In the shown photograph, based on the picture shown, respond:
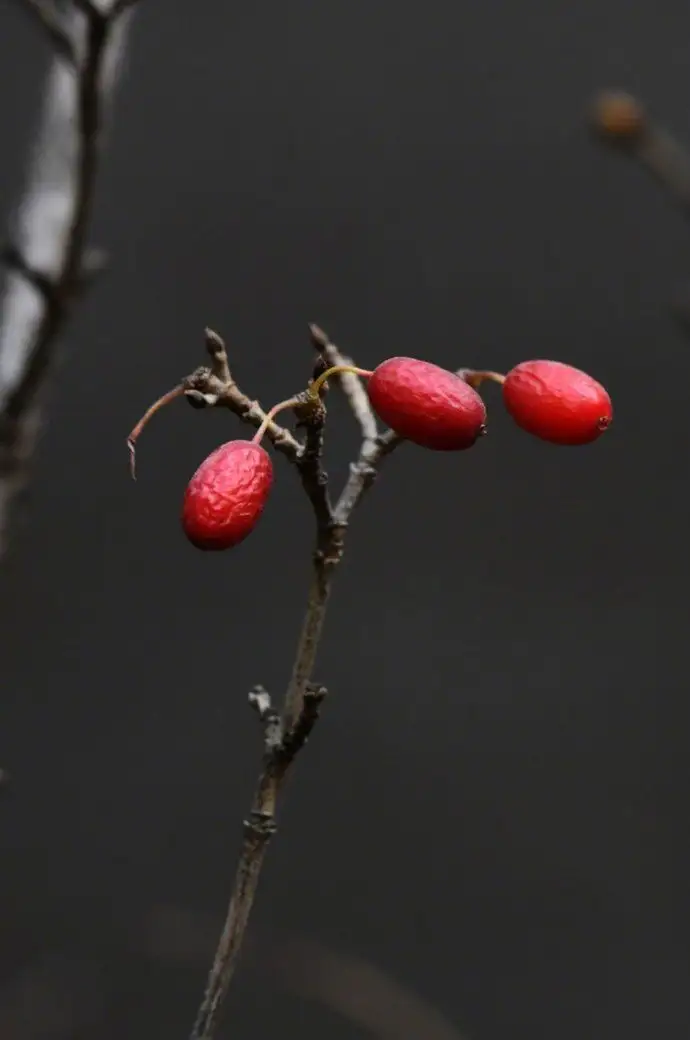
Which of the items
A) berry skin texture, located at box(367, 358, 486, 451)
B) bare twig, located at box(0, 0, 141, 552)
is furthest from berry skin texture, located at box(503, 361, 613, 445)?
bare twig, located at box(0, 0, 141, 552)

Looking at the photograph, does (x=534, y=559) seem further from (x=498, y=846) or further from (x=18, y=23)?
(x=18, y=23)

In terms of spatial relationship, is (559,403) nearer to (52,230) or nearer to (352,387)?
(352,387)

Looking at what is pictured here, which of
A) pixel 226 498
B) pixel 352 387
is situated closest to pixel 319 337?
pixel 352 387

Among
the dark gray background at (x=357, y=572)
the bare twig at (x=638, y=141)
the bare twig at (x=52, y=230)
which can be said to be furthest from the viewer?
the dark gray background at (x=357, y=572)

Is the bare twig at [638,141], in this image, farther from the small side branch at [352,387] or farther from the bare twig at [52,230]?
the bare twig at [52,230]

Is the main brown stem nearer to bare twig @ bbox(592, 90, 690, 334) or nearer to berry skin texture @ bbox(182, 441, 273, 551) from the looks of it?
berry skin texture @ bbox(182, 441, 273, 551)

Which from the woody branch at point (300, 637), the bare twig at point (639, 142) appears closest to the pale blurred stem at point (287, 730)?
the woody branch at point (300, 637)
